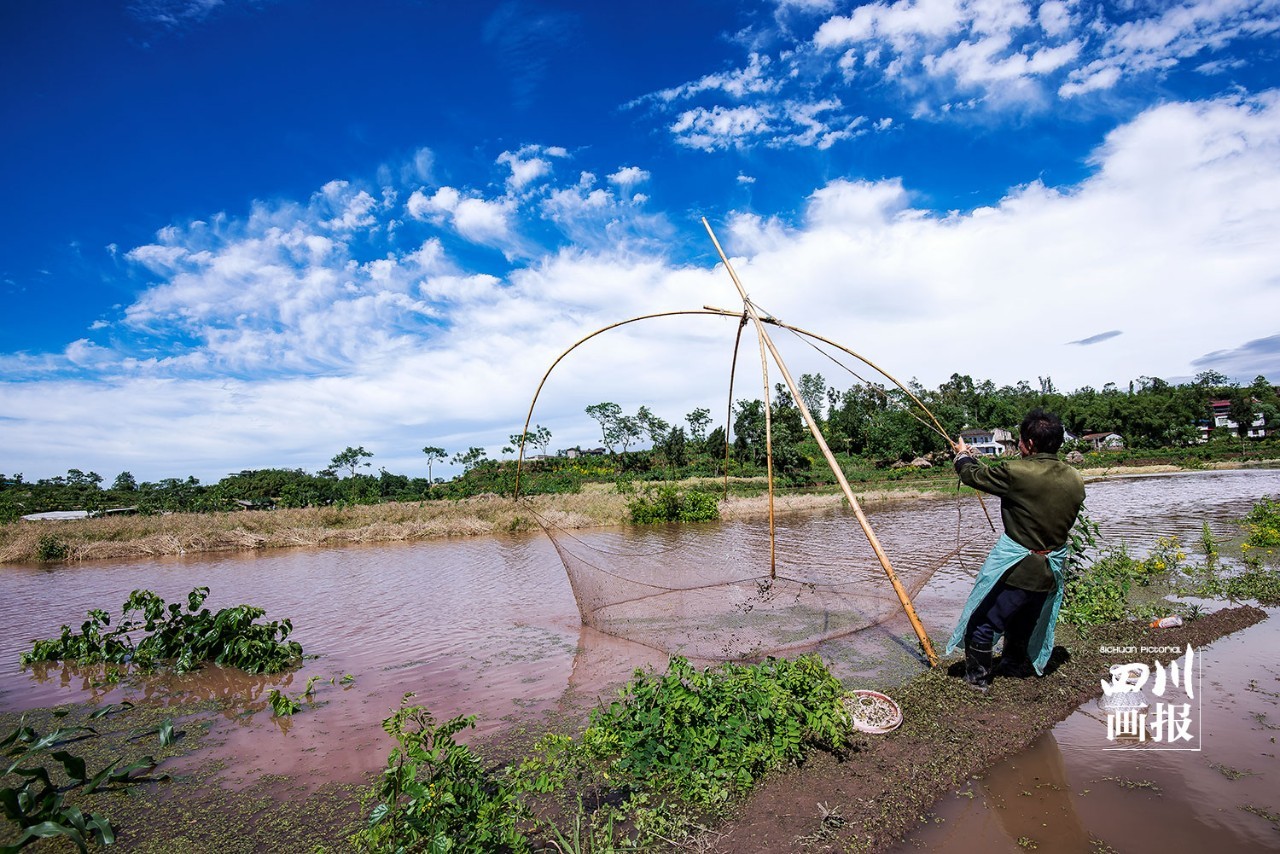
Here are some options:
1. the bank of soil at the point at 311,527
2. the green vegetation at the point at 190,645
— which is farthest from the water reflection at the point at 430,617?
the bank of soil at the point at 311,527

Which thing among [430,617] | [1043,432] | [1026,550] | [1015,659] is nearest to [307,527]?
[430,617]

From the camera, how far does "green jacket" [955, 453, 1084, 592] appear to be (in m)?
3.47

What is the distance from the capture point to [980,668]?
3631 mm

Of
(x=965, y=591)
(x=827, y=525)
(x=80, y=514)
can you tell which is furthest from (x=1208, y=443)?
(x=80, y=514)

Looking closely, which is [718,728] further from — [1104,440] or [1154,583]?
[1104,440]

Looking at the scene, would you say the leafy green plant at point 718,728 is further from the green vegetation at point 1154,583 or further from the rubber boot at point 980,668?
the green vegetation at point 1154,583

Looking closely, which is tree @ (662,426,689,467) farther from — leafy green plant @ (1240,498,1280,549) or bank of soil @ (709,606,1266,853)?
bank of soil @ (709,606,1266,853)

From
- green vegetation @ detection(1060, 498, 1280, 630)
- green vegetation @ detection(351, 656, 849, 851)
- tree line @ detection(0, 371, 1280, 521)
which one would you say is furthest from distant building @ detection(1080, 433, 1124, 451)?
green vegetation @ detection(351, 656, 849, 851)

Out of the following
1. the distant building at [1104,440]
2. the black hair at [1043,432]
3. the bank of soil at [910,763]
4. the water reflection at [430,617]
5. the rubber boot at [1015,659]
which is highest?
the black hair at [1043,432]

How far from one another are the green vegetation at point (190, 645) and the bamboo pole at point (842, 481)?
17.7 ft

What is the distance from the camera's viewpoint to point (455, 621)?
7.45m

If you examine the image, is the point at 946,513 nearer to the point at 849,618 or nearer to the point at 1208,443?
the point at 849,618

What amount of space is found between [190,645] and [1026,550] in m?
7.28

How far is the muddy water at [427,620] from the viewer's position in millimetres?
4492
